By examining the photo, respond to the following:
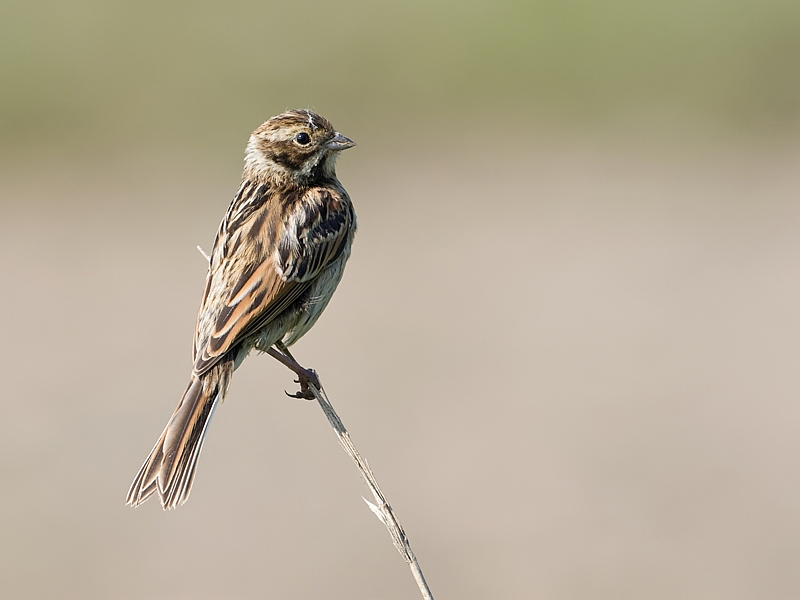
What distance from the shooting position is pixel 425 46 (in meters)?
16.0

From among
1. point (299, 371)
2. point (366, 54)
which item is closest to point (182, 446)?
point (299, 371)

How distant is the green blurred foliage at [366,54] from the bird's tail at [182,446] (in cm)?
1040

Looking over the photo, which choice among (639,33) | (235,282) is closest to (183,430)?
(235,282)

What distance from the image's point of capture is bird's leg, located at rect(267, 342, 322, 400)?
4.88 metres

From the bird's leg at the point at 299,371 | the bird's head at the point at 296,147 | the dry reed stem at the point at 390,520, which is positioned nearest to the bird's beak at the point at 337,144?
the bird's head at the point at 296,147

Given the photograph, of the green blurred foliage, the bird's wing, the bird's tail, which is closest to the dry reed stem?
the bird's tail

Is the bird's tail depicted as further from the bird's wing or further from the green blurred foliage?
the green blurred foliage

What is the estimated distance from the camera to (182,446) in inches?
180

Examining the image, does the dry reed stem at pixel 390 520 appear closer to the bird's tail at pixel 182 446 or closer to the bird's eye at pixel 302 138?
the bird's tail at pixel 182 446

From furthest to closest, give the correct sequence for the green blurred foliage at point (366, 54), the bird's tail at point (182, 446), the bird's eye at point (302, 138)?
the green blurred foliage at point (366, 54) < the bird's eye at point (302, 138) < the bird's tail at point (182, 446)

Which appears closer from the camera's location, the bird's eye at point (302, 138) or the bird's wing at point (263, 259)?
the bird's wing at point (263, 259)

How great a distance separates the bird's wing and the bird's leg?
0.22m

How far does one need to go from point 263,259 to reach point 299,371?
1.63ft

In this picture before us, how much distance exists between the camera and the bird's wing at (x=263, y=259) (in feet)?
15.8
